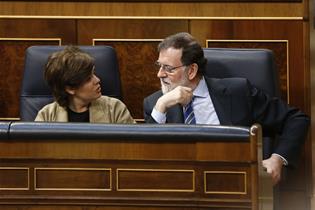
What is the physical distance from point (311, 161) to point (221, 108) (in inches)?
21.9

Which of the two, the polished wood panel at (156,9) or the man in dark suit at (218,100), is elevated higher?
the polished wood panel at (156,9)

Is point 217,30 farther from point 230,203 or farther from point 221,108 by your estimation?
point 230,203

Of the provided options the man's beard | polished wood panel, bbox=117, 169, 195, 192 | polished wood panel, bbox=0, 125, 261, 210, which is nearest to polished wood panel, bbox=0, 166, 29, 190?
polished wood panel, bbox=0, 125, 261, 210

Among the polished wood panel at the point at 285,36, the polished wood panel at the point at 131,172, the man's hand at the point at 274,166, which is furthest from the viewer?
the polished wood panel at the point at 285,36

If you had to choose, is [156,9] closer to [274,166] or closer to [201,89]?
[201,89]

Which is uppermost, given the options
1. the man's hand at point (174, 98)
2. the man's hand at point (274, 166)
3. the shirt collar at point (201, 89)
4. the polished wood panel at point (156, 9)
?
the polished wood panel at point (156, 9)

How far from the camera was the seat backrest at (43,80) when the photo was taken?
2748mm

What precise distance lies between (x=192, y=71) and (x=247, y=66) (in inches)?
7.1

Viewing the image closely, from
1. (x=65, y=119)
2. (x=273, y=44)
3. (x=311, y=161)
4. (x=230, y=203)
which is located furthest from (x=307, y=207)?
(x=230, y=203)

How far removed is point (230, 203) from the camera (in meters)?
2.03

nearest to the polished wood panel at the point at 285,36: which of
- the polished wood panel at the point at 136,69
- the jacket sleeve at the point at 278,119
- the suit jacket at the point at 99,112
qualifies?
the polished wood panel at the point at 136,69

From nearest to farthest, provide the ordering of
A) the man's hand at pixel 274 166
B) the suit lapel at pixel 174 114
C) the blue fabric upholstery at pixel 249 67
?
the man's hand at pixel 274 166, the suit lapel at pixel 174 114, the blue fabric upholstery at pixel 249 67

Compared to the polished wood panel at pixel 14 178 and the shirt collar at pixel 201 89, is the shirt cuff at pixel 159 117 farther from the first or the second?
the polished wood panel at pixel 14 178

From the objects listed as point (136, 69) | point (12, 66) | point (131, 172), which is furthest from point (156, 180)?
point (12, 66)
